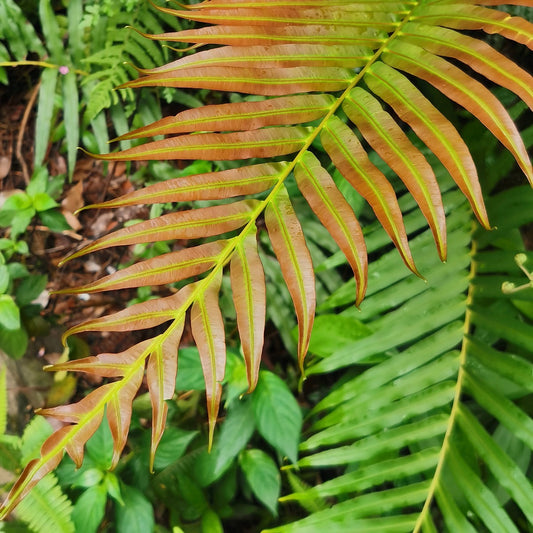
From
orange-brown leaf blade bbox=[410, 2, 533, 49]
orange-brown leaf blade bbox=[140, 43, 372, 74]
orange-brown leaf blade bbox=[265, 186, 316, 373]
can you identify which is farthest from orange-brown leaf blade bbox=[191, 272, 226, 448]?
orange-brown leaf blade bbox=[410, 2, 533, 49]

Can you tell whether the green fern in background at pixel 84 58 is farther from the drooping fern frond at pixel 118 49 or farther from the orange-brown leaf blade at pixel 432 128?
the orange-brown leaf blade at pixel 432 128

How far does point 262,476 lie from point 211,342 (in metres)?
0.64

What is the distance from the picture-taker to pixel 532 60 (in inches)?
58.0

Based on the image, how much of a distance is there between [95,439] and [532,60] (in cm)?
160

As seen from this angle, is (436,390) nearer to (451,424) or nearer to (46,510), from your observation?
(451,424)

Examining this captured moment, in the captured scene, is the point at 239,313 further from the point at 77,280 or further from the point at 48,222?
the point at 77,280

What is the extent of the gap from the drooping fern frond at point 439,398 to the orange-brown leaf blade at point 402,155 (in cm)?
43

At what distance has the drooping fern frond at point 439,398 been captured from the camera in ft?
3.52

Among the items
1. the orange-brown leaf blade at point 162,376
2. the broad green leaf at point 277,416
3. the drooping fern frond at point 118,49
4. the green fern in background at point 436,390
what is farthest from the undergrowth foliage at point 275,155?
the drooping fern frond at point 118,49

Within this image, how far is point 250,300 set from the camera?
2.63ft

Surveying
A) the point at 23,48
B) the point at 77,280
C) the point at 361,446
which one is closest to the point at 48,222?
the point at 77,280

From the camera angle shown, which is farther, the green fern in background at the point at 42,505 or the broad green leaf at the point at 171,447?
the broad green leaf at the point at 171,447

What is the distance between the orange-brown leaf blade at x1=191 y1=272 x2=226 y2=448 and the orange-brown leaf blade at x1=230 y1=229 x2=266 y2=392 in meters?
0.03

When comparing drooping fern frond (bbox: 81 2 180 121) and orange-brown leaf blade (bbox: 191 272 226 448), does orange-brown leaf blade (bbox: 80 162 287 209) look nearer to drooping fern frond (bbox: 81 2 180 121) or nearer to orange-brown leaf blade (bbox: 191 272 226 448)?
orange-brown leaf blade (bbox: 191 272 226 448)
